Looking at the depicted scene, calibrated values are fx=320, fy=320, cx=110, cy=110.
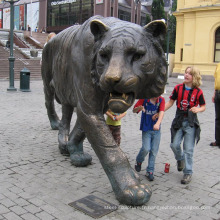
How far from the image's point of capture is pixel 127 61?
3.01 m

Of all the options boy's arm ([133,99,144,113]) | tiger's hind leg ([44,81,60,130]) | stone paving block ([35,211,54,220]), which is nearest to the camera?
stone paving block ([35,211,54,220])

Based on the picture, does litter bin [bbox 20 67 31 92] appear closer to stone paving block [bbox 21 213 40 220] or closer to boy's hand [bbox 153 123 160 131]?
boy's hand [bbox 153 123 160 131]

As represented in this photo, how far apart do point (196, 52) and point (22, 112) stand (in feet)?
65.7

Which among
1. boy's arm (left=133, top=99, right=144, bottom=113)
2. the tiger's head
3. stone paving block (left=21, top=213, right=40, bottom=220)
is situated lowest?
stone paving block (left=21, top=213, right=40, bottom=220)

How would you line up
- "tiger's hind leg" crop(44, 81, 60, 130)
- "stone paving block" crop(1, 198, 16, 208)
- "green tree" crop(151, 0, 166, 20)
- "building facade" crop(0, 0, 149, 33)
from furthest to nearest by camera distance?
1. "building facade" crop(0, 0, 149, 33)
2. "green tree" crop(151, 0, 166, 20)
3. "tiger's hind leg" crop(44, 81, 60, 130)
4. "stone paving block" crop(1, 198, 16, 208)

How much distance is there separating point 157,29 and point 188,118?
4.53 ft

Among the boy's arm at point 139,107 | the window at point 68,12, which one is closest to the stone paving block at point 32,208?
the boy's arm at point 139,107

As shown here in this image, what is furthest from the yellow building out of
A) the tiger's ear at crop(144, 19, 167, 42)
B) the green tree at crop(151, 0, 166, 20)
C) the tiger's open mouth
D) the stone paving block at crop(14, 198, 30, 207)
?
the stone paving block at crop(14, 198, 30, 207)

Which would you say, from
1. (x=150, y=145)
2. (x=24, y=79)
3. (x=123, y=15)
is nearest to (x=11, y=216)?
(x=150, y=145)

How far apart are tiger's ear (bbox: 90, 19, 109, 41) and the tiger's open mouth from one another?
0.67 m

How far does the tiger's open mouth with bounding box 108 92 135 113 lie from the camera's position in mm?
2994

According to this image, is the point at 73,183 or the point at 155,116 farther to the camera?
the point at 155,116

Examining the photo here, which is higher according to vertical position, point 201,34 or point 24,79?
point 201,34

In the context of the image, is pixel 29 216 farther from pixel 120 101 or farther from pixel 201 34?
pixel 201 34
